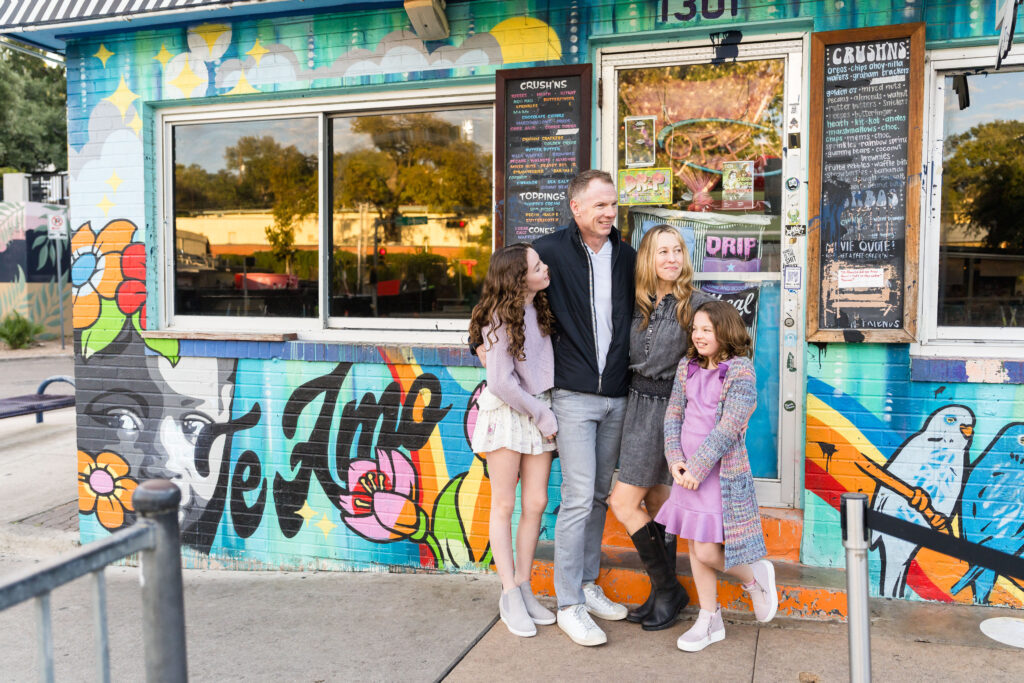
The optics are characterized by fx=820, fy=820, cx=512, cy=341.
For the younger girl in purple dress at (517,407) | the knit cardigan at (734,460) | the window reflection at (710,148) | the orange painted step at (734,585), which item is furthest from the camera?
the window reflection at (710,148)

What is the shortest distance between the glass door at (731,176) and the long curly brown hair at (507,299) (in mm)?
1130

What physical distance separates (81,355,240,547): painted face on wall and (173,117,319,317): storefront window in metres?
0.46

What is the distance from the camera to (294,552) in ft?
16.5

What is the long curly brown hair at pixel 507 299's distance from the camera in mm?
3500

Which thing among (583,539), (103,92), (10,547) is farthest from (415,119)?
(10,547)

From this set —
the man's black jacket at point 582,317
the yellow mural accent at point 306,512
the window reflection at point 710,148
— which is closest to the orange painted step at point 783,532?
the man's black jacket at point 582,317

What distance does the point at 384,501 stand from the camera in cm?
481

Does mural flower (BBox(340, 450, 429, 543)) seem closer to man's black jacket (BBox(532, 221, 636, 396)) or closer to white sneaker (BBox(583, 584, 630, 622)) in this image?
white sneaker (BBox(583, 584, 630, 622))

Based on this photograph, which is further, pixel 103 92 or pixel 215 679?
pixel 103 92

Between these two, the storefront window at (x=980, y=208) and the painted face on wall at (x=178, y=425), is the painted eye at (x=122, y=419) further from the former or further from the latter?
the storefront window at (x=980, y=208)

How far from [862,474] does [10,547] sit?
5.44 metres

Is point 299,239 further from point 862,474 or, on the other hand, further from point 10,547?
point 862,474

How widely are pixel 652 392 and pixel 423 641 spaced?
160 cm

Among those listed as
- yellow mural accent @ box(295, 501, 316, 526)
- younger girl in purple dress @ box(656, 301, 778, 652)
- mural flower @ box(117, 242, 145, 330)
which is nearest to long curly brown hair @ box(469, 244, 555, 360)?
younger girl in purple dress @ box(656, 301, 778, 652)
